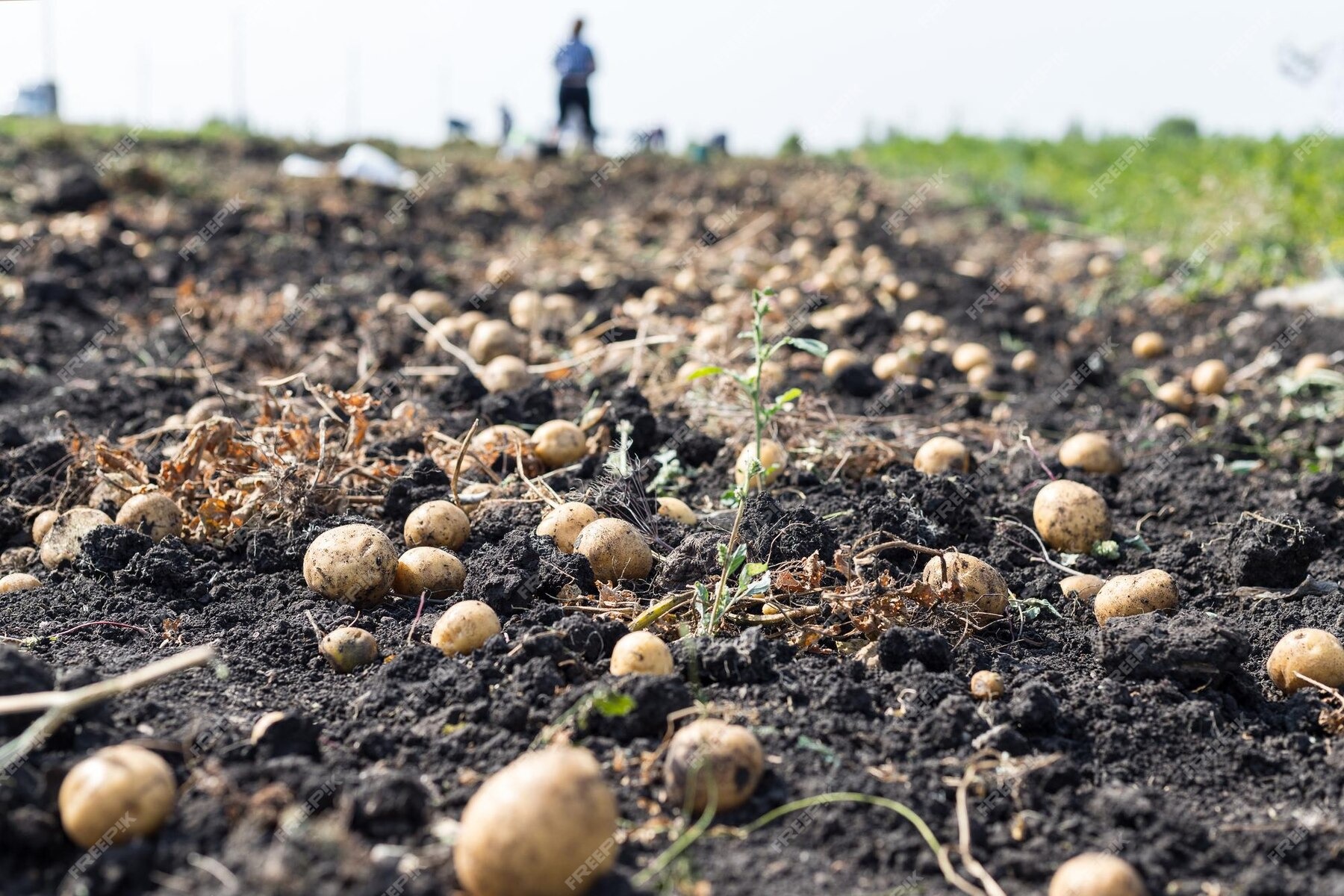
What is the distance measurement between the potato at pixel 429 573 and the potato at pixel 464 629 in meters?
0.35

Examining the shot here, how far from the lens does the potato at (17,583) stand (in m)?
3.43

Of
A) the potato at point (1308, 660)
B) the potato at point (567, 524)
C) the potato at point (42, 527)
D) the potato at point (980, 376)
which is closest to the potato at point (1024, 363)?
the potato at point (980, 376)

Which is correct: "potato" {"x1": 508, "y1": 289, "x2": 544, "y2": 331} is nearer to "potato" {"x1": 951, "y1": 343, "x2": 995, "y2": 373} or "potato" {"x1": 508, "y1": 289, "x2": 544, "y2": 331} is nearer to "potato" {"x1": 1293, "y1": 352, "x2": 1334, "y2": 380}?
"potato" {"x1": 951, "y1": 343, "x2": 995, "y2": 373}

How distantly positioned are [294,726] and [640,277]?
5.39 m

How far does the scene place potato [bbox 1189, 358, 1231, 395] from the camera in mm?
5973

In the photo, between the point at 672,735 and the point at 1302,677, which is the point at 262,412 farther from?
the point at 1302,677

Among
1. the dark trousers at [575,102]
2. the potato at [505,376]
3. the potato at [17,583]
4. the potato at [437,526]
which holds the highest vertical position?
the dark trousers at [575,102]

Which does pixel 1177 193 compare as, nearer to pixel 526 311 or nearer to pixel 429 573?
pixel 526 311

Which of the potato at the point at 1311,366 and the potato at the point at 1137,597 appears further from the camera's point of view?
the potato at the point at 1311,366

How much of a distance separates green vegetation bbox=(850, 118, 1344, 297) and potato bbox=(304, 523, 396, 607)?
281 inches

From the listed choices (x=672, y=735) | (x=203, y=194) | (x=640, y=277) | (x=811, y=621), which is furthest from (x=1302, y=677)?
(x=203, y=194)

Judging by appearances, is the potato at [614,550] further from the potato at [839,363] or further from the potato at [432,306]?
the potato at [432,306]

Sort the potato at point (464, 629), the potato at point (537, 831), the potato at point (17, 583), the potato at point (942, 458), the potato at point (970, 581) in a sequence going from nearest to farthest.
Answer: the potato at point (537, 831) → the potato at point (464, 629) → the potato at point (970, 581) → the potato at point (17, 583) → the potato at point (942, 458)

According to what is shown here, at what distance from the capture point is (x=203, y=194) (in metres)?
10.8
